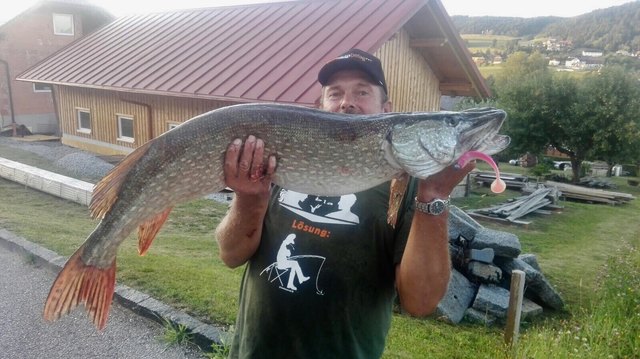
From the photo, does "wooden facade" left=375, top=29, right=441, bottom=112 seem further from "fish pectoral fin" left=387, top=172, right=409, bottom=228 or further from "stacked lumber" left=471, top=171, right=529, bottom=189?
"fish pectoral fin" left=387, top=172, right=409, bottom=228

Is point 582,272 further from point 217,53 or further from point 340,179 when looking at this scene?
point 217,53

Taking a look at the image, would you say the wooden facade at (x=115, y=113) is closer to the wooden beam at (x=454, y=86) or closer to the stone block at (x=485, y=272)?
the wooden beam at (x=454, y=86)

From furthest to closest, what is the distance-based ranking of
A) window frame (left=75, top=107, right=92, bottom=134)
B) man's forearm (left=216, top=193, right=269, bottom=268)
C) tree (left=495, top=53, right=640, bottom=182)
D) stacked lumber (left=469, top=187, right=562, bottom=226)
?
tree (left=495, top=53, right=640, bottom=182) → window frame (left=75, top=107, right=92, bottom=134) → stacked lumber (left=469, top=187, right=562, bottom=226) → man's forearm (left=216, top=193, right=269, bottom=268)

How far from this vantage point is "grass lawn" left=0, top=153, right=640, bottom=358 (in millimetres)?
4461

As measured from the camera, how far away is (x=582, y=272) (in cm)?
896

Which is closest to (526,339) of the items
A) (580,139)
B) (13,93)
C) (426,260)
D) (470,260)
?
(470,260)

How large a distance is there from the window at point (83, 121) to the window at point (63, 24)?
1172 centimetres

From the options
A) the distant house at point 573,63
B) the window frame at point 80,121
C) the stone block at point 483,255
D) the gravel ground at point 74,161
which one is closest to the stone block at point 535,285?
the stone block at point 483,255

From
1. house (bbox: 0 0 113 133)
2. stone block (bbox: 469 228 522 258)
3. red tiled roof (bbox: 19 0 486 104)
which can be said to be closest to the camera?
stone block (bbox: 469 228 522 258)

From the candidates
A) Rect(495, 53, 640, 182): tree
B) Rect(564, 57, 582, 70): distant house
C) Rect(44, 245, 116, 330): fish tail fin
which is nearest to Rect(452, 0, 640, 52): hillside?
Rect(564, 57, 582, 70): distant house

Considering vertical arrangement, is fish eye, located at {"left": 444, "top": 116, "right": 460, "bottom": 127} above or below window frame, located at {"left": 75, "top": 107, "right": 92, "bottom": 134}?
above

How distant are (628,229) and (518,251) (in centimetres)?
990

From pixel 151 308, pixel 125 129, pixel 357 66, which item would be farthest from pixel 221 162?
pixel 125 129

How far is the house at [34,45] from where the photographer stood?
26.1 m
